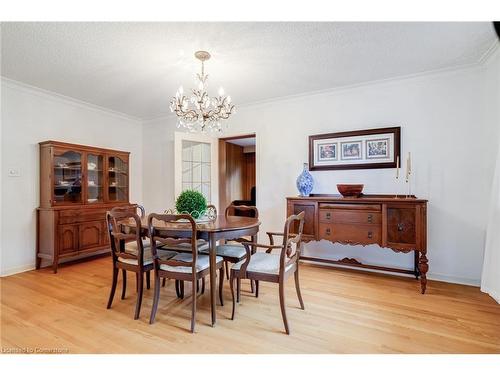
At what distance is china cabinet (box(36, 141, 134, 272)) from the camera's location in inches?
135

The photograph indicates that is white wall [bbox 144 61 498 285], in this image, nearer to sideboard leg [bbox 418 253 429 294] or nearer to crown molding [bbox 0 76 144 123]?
sideboard leg [bbox 418 253 429 294]

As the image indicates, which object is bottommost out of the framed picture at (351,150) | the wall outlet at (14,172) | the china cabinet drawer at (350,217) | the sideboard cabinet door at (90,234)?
the sideboard cabinet door at (90,234)

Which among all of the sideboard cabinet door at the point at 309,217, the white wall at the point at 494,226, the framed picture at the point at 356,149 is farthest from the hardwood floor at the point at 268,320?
the framed picture at the point at 356,149

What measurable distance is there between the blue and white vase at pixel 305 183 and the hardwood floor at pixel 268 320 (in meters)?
1.10

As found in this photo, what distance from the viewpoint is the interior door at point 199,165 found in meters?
4.22

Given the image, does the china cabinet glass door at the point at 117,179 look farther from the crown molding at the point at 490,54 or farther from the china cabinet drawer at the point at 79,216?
the crown molding at the point at 490,54

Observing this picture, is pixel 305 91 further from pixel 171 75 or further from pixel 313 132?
pixel 171 75

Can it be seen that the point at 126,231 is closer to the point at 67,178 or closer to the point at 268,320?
the point at 268,320
